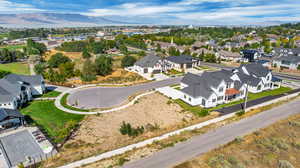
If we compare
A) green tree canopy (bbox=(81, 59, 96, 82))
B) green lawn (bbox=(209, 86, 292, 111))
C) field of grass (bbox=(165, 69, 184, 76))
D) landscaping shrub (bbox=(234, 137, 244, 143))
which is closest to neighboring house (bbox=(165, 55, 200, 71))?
field of grass (bbox=(165, 69, 184, 76))

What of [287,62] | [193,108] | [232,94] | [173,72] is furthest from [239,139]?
[287,62]

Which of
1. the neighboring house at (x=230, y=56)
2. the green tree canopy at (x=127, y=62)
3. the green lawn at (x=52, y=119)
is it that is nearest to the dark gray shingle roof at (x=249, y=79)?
the green tree canopy at (x=127, y=62)

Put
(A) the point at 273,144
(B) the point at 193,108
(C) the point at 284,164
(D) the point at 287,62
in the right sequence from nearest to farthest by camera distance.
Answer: (C) the point at 284,164, (A) the point at 273,144, (B) the point at 193,108, (D) the point at 287,62

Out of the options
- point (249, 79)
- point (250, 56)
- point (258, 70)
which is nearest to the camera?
point (249, 79)

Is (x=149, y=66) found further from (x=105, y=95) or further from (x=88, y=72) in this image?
(x=105, y=95)

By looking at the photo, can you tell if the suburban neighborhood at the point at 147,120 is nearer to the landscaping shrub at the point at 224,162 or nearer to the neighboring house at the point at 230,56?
the landscaping shrub at the point at 224,162
